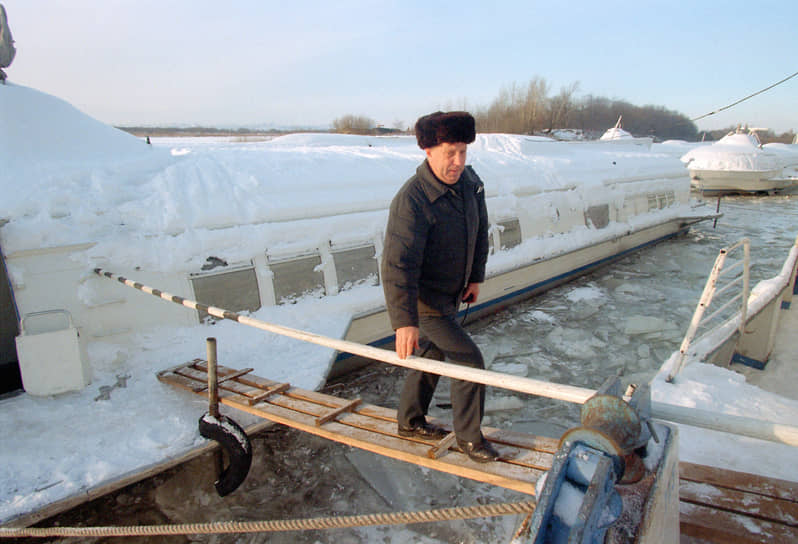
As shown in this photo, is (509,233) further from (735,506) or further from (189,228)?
(735,506)

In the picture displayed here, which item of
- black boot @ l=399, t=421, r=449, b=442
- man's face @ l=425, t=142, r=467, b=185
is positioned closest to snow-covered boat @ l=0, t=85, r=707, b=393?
black boot @ l=399, t=421, r=449, b=442

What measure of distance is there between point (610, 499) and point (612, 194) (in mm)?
9695

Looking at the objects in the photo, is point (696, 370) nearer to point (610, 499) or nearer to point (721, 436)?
point (721, 436)

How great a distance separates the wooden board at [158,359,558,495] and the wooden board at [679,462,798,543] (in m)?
0.82

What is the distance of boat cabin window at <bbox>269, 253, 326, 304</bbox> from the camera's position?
492 centimetres

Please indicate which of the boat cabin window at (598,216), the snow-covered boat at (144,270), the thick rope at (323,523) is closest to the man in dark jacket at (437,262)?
the thick rope at (323,523)

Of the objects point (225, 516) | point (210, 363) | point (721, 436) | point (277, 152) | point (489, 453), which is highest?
point (277, 152)

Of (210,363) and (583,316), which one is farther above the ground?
(210,363)

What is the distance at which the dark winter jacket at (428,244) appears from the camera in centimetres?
226

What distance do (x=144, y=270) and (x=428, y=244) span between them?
3.04 metres

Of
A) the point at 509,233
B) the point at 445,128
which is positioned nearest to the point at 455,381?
the point at 445,128

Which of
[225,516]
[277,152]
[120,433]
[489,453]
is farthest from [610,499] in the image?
[277,152]

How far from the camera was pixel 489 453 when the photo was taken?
248 centimetres

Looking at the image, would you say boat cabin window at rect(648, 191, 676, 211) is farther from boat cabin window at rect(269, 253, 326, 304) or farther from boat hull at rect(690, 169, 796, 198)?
boat hull at rect(690, 169, 796, 198)
